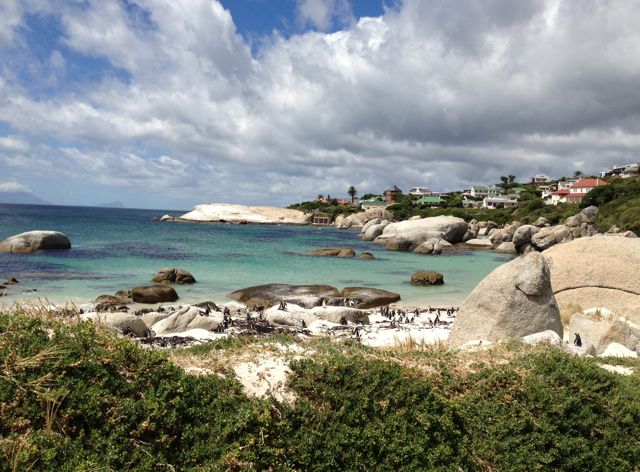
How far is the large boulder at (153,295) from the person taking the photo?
21.6 meters

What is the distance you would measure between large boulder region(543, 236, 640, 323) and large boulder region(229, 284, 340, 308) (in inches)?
424

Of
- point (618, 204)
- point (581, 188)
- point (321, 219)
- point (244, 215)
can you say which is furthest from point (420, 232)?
point (244, 215)

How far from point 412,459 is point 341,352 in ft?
7.12

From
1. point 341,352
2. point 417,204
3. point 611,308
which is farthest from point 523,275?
point 417,204

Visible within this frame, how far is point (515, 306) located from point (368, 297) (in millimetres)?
11968

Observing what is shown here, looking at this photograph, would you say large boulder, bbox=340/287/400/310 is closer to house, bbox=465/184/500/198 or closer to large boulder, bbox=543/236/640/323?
large boulder, bbox=543/236/640/323

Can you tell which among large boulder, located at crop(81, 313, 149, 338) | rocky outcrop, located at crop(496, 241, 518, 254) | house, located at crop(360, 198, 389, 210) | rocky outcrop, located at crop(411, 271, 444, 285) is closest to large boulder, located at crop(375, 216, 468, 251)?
rocky outcrop, located at crop(496, 241, 518, 254)

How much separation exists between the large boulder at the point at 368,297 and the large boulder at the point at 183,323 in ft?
28.6

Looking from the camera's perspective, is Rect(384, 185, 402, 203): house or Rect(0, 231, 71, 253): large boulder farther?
Rect(384, 185, 402, 203): house

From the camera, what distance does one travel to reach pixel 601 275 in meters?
14.8

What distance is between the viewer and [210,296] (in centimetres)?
2383

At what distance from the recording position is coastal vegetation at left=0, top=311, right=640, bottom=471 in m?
4.16

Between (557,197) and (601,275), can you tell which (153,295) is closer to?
(601,275)

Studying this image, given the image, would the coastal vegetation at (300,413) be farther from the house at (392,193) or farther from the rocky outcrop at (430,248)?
the house at (392,193)
